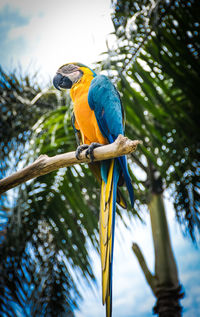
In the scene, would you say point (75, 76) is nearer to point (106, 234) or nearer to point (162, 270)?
point (106, 234)

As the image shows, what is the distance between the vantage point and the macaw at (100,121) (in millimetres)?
604

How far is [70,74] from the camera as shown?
77 centimetres

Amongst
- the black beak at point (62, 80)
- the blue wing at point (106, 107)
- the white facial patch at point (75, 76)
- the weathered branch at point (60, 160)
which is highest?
the black beak at point (62, 80)

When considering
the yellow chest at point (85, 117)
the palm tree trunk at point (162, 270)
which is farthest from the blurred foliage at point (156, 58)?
the palm tree trunk at point (162, 270)

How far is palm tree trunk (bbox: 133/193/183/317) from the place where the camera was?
4.26ft

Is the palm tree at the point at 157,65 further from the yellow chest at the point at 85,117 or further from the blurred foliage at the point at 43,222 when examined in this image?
the blurred foliage at the point at 43,222

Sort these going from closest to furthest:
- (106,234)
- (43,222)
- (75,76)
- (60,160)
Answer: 1. (106,234)
2. (60,160)
3. (75,76)
4. (43,222)

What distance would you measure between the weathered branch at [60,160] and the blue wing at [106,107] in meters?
0.08

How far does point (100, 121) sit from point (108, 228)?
0.29 meters

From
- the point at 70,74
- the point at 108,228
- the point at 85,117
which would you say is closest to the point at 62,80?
the point at 70,74

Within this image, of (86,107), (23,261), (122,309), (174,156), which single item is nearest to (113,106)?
(86,107)

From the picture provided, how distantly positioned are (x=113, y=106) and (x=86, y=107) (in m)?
0.08

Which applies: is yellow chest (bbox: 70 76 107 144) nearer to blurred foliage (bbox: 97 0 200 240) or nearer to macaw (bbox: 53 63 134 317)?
macaw (bbox: 53 63 134 317)

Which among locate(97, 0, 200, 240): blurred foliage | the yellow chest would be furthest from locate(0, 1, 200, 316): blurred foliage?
the yellow chest
